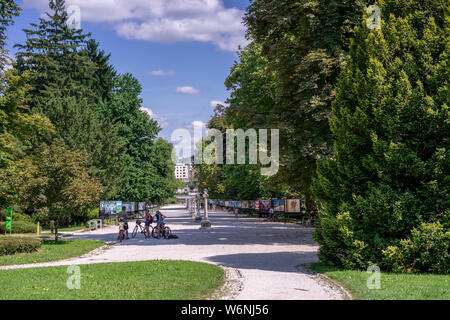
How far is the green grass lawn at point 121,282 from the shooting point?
A: 10117 millimetres

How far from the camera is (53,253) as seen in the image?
1977cm

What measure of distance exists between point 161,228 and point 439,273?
18268mm

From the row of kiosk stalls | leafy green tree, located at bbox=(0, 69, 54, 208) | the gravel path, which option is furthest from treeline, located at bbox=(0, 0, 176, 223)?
the row of kiosk stalls

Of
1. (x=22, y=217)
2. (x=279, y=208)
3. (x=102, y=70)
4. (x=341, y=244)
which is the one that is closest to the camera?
(x=341, y=244)

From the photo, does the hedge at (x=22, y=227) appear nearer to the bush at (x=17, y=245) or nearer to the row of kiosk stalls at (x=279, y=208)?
the bush at (x=17, y=245)

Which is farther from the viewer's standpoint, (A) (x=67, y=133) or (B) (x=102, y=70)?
(B) (x=102, y=70)

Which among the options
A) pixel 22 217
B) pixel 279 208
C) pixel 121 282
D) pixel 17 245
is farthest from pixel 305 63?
pixel 279 208

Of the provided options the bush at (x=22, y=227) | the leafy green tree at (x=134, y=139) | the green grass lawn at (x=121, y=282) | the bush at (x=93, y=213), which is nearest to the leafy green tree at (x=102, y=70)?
the leafy green tree at (x=134, y=139)

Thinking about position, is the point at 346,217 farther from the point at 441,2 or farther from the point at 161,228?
the point at 161,228

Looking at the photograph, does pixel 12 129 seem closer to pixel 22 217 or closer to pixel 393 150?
pixel 22 217

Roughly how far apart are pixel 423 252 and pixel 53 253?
49.0 ft

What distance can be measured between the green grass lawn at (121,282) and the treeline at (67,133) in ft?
30.7

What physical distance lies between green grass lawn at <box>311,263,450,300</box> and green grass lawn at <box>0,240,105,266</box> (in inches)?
456

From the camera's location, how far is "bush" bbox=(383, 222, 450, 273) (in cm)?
1252
